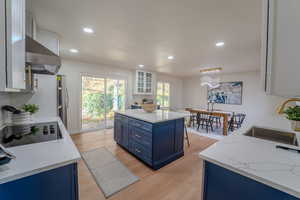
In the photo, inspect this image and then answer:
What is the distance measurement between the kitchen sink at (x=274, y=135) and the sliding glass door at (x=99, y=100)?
4.46m

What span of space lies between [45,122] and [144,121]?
5.13 feet

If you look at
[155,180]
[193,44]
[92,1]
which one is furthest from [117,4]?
[155,180]

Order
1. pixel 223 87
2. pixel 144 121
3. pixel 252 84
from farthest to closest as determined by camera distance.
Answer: pixel 223 87 < pixel 252 84 < pixel 144 121

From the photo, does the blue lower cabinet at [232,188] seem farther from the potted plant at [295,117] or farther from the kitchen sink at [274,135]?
the potted plant at [295,117]

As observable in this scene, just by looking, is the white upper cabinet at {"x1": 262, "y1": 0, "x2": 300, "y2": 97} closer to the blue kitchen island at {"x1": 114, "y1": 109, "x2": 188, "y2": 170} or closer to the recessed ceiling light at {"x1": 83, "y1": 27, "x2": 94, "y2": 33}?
the blue kitchen island at {"x1": 114, "y1": 109, "x2": 188, "y2": 170}

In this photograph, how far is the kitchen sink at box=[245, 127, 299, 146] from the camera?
1.54 m

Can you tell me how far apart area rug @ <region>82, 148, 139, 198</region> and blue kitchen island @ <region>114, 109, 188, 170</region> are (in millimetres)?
396

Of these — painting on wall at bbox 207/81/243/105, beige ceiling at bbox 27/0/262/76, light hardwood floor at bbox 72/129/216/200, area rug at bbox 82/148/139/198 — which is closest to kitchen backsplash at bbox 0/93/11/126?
beige ceiling at bbox 27/0/262/76

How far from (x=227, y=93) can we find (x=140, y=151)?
17.7 feet

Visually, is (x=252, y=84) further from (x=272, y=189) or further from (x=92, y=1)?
(x=92, y=1)

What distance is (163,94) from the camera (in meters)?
7.02

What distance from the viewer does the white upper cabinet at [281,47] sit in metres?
0.57

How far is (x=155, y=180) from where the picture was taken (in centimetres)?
202

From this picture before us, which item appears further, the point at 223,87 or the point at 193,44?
the point at 223,87
